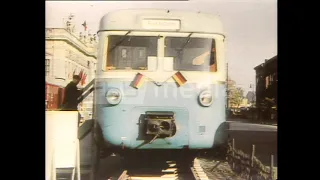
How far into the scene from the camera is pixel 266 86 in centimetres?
347

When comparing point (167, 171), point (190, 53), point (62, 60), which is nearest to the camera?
point (62, 60)

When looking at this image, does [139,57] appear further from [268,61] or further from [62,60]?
[268,61]

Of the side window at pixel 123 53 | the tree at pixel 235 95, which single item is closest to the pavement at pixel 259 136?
the tree at pixel 235 95

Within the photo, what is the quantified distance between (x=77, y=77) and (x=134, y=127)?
591 millimetres

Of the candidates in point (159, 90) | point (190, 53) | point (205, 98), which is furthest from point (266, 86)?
point (159, 90)

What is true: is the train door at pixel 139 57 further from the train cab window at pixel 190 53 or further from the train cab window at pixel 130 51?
the train cab window at pixel 190 53

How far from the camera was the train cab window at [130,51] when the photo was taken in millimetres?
3398

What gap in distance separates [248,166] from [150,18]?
57.1 inches

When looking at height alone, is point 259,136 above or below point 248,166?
above

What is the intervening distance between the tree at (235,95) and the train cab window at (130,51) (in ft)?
2.31

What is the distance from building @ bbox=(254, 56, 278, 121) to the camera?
346cm

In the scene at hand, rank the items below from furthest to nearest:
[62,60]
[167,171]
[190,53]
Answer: [167,171], [190,53], [62,60]
